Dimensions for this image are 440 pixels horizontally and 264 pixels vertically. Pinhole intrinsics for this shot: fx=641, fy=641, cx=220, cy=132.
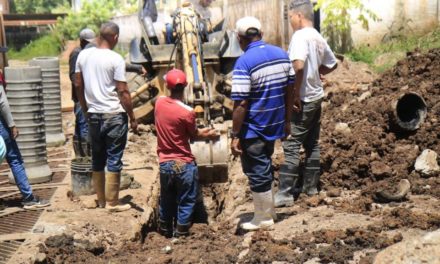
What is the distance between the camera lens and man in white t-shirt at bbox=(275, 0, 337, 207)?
629 centimetres

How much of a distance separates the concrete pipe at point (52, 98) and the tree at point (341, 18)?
621 cm

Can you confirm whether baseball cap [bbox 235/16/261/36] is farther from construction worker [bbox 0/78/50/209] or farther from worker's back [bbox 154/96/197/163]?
construction worker [bbox 0/78/50/209]

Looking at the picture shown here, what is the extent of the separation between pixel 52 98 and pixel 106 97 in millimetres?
4158

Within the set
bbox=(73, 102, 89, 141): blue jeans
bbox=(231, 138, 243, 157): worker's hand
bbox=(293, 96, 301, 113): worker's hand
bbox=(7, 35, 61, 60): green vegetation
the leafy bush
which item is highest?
the leafy bush

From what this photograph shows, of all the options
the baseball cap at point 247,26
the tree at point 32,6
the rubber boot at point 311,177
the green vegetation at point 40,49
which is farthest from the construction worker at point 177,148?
the tree at point 32,6

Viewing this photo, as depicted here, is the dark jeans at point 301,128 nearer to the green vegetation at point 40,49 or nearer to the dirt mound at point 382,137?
the dirt mound at point 382,137

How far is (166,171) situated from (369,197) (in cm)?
206

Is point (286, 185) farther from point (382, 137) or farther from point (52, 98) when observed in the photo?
point (52, 98)

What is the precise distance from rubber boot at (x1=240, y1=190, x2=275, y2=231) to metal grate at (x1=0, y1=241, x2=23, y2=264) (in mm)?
2117

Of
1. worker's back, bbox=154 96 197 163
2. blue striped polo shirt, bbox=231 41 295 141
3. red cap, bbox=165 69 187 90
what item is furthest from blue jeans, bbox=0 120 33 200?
blue striped polo shirt, bbox=231 41 295 141

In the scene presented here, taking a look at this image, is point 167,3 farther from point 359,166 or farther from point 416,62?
point 359,166

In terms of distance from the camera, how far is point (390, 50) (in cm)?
1366

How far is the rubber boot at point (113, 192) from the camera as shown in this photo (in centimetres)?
688

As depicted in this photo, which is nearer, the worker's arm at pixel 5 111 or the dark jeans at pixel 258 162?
the dark jeans at pixel 258 162
